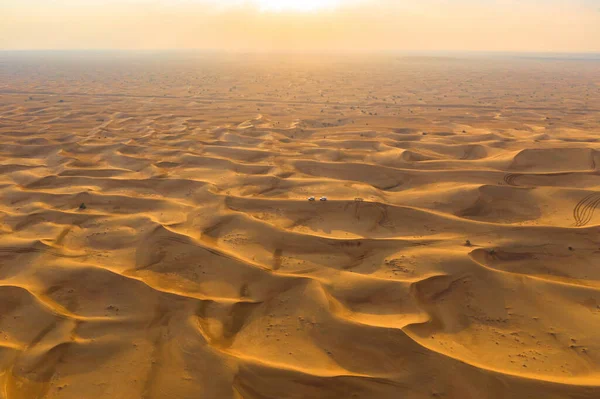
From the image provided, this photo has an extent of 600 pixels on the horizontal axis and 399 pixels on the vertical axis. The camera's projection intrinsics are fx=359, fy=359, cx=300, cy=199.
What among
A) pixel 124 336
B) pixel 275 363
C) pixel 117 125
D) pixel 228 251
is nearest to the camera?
pixel 275 363

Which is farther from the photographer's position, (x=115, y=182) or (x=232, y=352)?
(x=115, y=182)

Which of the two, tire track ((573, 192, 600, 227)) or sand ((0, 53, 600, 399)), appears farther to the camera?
tire track ((573, 192, 600, 227))

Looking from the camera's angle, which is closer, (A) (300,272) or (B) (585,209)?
(A) (300,272)

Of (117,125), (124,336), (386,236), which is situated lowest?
(124,336)

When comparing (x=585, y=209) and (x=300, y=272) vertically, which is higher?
(x=585, y=209)

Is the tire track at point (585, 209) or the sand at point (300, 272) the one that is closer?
the sand at point (300, 272)

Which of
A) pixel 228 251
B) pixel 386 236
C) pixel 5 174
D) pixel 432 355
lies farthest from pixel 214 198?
pixel 5 174

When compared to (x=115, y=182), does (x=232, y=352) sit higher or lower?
lower

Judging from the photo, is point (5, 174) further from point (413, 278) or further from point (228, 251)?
point (413, 278)
